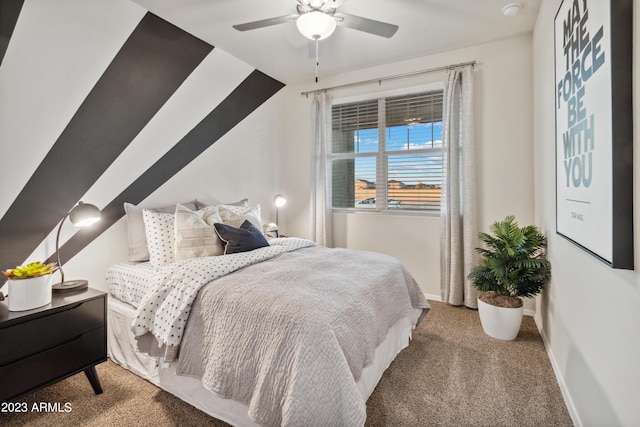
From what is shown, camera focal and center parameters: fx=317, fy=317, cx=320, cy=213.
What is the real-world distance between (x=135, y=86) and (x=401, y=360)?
299cm

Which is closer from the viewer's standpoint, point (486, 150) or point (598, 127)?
point (598, 127)

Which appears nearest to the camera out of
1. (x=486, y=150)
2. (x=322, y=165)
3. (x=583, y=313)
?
(x=583, y=313)

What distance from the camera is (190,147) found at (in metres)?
3.11

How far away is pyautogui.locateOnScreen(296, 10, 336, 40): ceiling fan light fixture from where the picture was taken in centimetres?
200

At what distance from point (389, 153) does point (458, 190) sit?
0.94 meters

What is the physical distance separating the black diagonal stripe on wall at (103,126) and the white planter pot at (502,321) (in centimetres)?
324

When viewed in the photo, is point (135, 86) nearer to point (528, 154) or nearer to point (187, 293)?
point (187, 293)

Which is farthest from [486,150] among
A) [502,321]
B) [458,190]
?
[502,321]

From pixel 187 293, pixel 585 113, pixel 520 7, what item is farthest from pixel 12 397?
pixel 520 7

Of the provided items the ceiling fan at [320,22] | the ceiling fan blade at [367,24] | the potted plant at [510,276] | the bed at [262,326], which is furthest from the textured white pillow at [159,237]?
Answer: the potted plant at [510,276]

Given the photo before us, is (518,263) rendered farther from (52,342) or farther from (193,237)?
(52,342)

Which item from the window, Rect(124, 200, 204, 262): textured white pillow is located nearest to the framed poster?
the window

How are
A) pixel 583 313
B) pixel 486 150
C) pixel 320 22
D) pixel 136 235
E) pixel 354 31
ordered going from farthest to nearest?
pixel 486 150
pixel 354 31
pixel 136 235
pixel 320 22
pixel 583 313

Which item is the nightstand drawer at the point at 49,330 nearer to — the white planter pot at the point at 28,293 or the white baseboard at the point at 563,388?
the white planter pot at the point at 28,293
